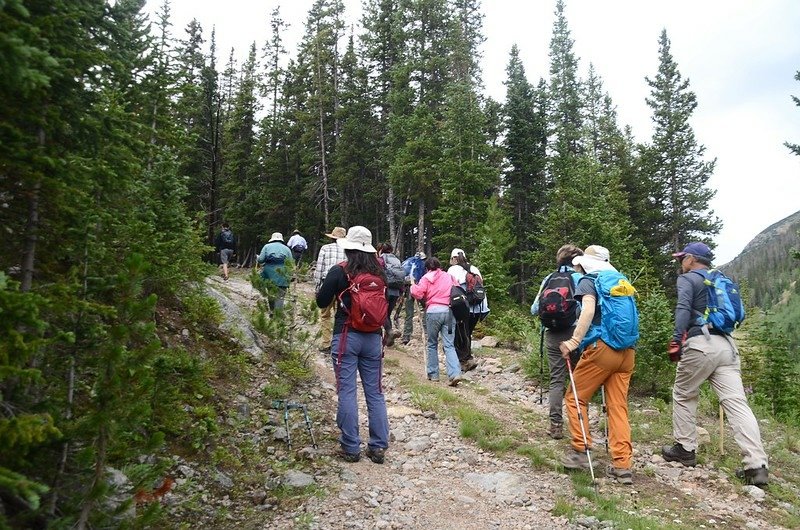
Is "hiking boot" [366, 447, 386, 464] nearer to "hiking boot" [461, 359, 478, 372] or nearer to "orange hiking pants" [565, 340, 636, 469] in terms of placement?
"orange hiking pants" [565, 340, 636, 469]

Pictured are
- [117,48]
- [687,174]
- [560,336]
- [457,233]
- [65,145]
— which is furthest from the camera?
[687,174]

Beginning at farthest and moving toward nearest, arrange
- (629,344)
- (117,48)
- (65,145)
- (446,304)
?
(446,304)
(629,344)
(117,48)
(65,145)

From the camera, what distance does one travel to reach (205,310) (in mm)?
6914

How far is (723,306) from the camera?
5680 mm

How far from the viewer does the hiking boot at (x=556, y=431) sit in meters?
6.57

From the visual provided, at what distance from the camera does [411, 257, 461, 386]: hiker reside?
30.4 feet

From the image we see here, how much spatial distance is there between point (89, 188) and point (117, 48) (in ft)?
4.02

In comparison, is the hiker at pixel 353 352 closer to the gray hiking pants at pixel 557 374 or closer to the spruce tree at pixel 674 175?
the gray hiking pants at pixel 557 374

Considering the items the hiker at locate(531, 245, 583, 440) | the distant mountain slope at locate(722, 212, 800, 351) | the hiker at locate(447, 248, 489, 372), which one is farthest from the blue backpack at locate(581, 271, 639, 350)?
the distant mountain slope at locate(722, 212, 800, 351)

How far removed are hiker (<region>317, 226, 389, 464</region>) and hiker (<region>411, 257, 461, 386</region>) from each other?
376 cm

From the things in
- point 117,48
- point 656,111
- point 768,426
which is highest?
point 656,111

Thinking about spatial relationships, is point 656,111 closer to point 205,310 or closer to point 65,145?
point 205,310

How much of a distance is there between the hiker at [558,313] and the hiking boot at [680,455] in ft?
3.99

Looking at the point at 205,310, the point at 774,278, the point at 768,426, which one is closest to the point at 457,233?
the point at 768,426
